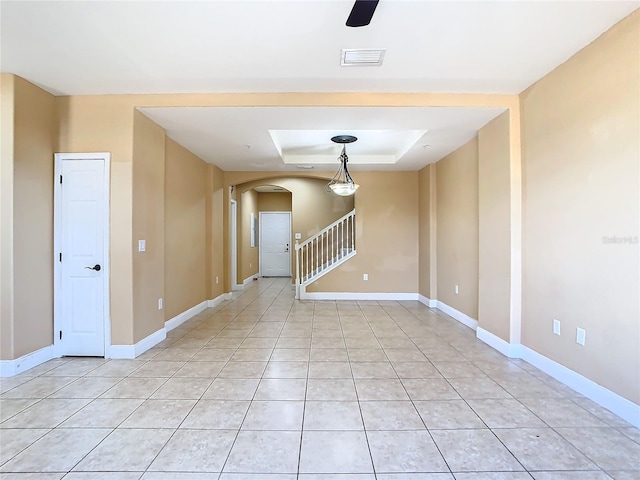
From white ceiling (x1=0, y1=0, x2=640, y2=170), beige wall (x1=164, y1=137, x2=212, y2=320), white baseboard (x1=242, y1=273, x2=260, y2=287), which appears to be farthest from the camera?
white baseboard (x1=242, y1=273, x2=260, y2=287)

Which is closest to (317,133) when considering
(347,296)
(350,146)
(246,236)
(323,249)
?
(350,146)

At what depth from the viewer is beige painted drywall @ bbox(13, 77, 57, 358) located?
290 centimetres

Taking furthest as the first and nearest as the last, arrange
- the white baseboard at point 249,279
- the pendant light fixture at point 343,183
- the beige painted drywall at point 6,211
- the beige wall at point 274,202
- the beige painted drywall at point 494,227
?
the beige wall at point 274,202
the white baseboard at point 249,279
the pendant light fixture at point 343,183
the beige painted drywall at point 494,227
the beige painted drywall at point 6,211

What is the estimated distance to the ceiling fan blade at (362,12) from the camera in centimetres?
161

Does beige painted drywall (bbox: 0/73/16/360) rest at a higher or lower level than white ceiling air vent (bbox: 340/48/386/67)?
lower

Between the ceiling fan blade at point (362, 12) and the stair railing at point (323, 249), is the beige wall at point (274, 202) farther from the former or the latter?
the ceiling fan blade at point (362, 12)

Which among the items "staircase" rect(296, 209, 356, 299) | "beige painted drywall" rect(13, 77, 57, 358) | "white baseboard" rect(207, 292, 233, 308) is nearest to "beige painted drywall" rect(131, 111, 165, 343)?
"beige painted drywall" rect(13, 77, 57, 358)

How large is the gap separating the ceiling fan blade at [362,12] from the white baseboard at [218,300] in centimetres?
502

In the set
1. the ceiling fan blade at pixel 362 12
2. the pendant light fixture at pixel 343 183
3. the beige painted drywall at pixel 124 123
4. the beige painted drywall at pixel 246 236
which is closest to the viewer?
the ceiling fan blade at pixel 362 12

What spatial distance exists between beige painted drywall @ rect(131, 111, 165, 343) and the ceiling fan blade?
2603 millimetres

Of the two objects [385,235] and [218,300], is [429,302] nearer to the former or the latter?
[385,235]

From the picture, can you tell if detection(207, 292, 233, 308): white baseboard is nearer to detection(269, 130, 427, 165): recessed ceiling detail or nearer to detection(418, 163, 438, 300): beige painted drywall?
detection(269, 130, 427, 165): recessed ceiling detail

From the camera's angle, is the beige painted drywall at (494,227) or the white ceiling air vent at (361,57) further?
the beige painted drywall at (494,227)

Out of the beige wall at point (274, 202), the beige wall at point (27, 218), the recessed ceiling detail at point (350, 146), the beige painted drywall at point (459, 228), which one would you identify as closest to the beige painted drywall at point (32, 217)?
the beige wall at point (27, 218)
